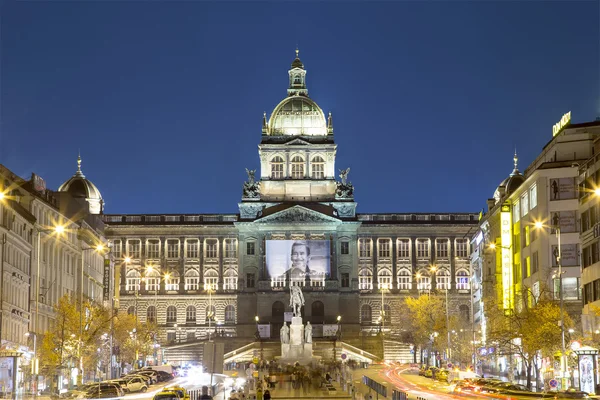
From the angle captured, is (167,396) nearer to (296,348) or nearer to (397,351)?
(296,348)

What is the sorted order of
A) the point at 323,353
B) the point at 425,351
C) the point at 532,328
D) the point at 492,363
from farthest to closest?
the point at 425,351, the point at 323,353, the point at 492,363, the point at 532,328

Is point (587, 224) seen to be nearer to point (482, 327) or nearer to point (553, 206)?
point (553, 206)

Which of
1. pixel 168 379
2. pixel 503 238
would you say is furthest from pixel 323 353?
→ pixel 168 379

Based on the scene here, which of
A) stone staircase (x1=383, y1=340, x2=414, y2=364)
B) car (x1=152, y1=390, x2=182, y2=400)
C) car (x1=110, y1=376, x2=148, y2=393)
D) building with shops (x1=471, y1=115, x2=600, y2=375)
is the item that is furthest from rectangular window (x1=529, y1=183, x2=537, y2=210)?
stone staircase (x1=383, y1=340, x2=414, y2=364)

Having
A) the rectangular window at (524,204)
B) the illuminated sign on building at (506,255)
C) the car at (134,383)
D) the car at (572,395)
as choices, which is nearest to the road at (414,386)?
the car at (572,395)

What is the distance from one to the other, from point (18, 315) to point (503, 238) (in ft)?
179

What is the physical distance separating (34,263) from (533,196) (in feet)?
160

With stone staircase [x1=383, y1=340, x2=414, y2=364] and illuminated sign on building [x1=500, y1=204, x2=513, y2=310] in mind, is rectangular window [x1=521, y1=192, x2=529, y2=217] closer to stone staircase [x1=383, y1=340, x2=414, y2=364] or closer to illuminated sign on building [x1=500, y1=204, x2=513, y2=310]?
illuminated sign on building [x1=500, y1=204, x2=513, y2=310]

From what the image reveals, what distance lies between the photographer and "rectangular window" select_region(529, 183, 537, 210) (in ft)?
410

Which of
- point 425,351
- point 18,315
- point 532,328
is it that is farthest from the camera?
point 425,351

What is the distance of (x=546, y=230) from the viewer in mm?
118562

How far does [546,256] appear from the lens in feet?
391

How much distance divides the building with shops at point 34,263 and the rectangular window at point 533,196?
4381 centimetres

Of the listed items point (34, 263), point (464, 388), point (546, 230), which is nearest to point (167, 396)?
point (464, 388)
